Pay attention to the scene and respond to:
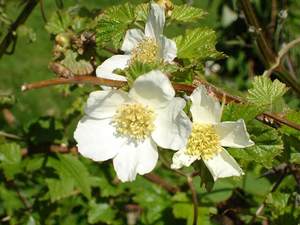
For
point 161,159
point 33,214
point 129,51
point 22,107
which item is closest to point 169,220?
point 161,159

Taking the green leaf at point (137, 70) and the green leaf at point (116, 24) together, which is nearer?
the green leaf at point (137, 70)

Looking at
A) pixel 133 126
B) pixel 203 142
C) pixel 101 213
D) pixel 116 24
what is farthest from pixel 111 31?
pixel 101 213

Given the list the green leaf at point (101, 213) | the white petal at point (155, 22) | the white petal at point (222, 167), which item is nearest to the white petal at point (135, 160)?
the white petal at point (222, 167)

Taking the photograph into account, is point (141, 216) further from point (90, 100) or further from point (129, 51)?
point (90, 100)


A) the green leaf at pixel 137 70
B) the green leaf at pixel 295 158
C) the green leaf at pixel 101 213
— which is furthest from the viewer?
the green leaf at pixel 101 213

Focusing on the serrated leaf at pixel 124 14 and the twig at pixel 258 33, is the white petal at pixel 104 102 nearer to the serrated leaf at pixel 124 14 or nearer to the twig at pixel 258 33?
the serrated leaf at pixel 124 14

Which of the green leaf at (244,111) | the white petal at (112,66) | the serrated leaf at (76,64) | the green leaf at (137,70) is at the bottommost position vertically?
the serrated leaf at (76,64)
